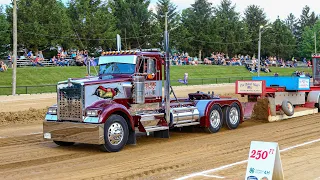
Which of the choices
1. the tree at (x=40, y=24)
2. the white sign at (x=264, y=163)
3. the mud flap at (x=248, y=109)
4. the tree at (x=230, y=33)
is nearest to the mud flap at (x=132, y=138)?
the white sign at (x=264, y=163)

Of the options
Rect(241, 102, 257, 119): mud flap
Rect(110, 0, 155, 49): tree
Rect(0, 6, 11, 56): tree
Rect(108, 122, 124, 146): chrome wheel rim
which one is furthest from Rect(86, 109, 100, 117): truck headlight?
Rect(110, 0, 155, 49): tree

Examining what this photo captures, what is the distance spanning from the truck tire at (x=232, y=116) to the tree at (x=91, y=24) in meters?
36.9

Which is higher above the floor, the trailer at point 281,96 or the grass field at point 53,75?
the grass field at point 53,75

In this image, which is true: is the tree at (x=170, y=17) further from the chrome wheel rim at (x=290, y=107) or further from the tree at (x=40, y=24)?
Answer: the chrome wheel rim at (x=290, y=107)

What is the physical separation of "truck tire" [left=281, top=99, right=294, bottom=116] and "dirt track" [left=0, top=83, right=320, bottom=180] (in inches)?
117

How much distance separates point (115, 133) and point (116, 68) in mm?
2183

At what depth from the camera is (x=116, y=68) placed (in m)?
13.1

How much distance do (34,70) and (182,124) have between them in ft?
97.5

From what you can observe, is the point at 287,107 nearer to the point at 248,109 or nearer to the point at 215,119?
the point at 248,109

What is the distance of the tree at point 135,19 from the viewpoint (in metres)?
61.0

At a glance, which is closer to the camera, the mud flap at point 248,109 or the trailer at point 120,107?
the trailer at point 120,107

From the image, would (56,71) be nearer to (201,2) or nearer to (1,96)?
(1,96)

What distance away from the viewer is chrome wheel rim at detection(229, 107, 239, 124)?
15948mm

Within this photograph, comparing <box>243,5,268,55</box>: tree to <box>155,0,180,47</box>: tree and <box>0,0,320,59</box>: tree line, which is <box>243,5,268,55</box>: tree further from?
<box>155,0,180,47</box>: tree
